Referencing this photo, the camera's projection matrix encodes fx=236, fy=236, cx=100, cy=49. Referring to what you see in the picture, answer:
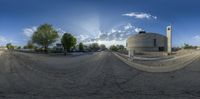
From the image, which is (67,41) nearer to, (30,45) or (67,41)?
(67,41)

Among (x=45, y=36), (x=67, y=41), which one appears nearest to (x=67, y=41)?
(x=67, y=41)

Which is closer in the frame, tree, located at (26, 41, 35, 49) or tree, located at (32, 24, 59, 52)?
tree, located at (32, 24, 59, 52)

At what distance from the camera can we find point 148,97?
7.41 m

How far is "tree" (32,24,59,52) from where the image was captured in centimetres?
8806

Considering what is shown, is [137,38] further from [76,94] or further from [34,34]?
[76,94]

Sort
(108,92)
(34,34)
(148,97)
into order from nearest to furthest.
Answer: (148,97) < (108,92) < (34,34)

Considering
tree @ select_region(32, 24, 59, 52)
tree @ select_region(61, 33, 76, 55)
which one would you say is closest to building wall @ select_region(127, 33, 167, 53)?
tree @ select_region(61, 33, 76, 55)

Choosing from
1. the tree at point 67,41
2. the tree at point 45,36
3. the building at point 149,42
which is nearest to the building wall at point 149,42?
the building at point 149,42

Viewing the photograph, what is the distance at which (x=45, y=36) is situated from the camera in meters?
88.1

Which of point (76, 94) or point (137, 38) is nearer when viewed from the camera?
point (76, 94)

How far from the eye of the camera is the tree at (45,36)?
8806 centimetres

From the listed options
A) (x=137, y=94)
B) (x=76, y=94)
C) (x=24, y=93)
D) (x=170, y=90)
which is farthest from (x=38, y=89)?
(x=170, y=90)

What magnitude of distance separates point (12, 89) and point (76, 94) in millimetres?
2510

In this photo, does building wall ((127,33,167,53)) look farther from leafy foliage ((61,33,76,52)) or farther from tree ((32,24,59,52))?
tree ((32,24,59,52))
